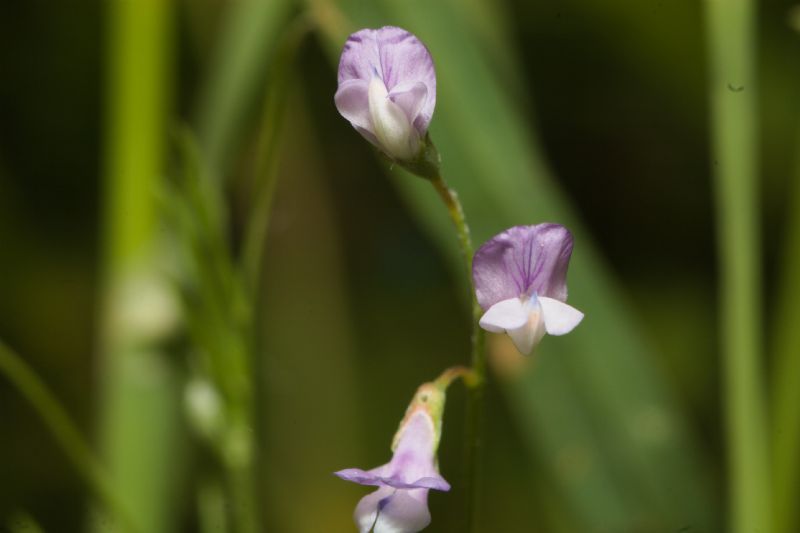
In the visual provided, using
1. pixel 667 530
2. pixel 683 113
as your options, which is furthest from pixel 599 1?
pixel 667 530

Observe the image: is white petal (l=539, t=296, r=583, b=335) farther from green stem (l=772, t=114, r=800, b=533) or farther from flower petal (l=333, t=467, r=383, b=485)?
green stem (l=772, t=114, r=800, b=533)

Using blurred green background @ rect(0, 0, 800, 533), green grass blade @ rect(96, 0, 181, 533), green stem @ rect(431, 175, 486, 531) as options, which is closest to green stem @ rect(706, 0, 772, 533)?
blurred green background @ rect(0, 0, 800, 533)

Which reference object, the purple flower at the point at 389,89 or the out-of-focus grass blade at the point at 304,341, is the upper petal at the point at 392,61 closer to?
the purple flower at the point at 389,89

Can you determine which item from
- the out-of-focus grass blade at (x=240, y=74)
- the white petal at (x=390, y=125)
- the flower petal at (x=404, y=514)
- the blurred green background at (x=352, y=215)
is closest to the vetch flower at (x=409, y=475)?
the flower petal at (x=404, y=514)

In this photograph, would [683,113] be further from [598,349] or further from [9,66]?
[9,66]

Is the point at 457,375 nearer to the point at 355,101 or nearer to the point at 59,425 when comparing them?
the point at 355,101

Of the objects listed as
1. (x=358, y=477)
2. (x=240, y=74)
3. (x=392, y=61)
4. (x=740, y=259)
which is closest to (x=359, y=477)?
(x=358, y=477)
